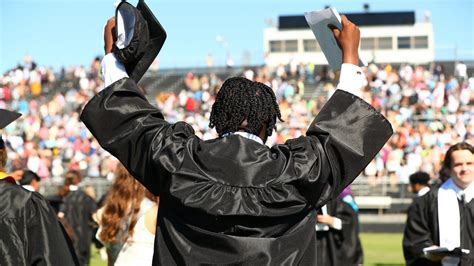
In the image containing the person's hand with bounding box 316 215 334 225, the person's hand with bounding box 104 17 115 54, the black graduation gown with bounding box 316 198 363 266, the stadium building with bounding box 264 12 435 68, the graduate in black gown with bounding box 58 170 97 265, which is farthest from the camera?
the stadium building with bounding box 264 12 435 68

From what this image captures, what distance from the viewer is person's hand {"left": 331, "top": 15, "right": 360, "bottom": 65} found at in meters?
4.45

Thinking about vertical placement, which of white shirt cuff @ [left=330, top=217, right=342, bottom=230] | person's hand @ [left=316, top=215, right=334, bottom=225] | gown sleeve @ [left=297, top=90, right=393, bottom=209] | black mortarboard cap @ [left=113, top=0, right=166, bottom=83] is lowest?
white shirt cuff @ [left=330, top=217, right=342, bottom=230]

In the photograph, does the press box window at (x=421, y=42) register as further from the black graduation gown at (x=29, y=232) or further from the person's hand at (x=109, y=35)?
the person's hand at (x=109, y=35)

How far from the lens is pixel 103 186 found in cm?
2950

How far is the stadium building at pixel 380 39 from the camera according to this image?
226ft

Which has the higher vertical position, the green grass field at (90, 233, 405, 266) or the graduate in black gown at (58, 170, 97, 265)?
the graduate in black gown at (58, 170, 97, 265)

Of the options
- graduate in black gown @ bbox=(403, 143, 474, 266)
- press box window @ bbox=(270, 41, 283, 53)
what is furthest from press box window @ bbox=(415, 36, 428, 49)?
graduate in black gown @ bbox=(403, 143, 474, 266)

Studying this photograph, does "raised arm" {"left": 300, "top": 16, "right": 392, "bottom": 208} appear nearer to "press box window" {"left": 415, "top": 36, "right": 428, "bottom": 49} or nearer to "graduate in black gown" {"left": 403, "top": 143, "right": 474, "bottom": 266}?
"graduate in black gown" {"left": 403, "top": 143, "right": 474, "bottom": 266}

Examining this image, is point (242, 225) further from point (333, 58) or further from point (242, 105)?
point (333, 58)

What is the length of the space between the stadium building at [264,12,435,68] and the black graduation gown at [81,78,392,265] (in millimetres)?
62798

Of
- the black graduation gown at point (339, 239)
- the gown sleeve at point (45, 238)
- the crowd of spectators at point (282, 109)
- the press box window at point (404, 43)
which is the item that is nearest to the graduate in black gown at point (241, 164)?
the gown sleeve at point (45, 238)

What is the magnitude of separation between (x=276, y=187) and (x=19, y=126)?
35.9m

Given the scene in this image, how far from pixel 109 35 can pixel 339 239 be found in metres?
8.60

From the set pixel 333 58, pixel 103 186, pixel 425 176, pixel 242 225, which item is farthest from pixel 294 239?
pixel 103 186
